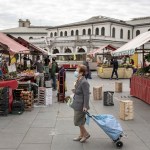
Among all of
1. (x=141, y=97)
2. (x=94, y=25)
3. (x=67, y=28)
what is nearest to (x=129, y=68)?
(x=141, y=97)

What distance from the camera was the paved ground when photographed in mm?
7914

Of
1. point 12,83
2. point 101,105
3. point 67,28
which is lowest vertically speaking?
point 101,105

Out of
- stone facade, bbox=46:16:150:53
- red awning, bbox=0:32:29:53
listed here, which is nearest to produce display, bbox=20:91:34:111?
red awning, bbox=0:32:29:53

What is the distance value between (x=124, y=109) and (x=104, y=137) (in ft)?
8.04

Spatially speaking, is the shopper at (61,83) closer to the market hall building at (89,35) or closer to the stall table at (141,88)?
the stall table at (141,88)

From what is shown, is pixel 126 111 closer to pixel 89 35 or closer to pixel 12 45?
pixel 12 45

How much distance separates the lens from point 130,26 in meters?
86.5

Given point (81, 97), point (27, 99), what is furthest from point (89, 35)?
point (81, 97)

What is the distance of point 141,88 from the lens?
52.5ft

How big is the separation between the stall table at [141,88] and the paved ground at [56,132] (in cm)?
205

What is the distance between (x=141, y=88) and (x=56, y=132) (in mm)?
7611

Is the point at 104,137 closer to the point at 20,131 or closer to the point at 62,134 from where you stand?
the point at 62,134

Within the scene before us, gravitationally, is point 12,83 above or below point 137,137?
above

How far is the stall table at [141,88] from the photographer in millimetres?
14901
